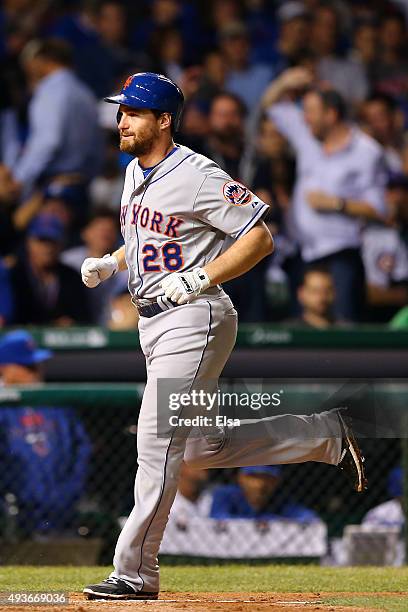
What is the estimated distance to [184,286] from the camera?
3.99 metres

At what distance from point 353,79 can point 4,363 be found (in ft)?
15.3

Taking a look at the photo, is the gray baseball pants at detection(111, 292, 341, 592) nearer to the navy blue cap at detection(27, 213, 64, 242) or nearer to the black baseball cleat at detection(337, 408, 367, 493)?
the black baseball cleat at detection(337, 408, 367, 493)

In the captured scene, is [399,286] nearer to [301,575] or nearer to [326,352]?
[326,352]

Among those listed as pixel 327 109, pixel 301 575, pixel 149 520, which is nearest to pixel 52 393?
pixel 301 575

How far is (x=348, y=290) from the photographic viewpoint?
880 cm

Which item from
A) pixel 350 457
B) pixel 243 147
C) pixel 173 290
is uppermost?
pixel 243 147

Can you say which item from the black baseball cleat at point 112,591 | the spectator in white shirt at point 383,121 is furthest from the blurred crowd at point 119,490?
the spectator in white shirt at point 383,121

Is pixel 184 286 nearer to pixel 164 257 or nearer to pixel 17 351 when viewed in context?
pixel 164 257

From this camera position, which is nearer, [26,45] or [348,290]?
[348,290]

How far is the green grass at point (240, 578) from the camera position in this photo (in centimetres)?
480

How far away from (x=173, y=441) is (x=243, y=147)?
5.20 meters

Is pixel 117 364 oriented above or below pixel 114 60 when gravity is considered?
below

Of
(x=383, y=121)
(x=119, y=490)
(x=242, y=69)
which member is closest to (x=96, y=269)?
(x=119, y=490)

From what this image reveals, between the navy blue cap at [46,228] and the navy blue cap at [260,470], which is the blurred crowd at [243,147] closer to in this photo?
the navy blue cap at [46,228]
